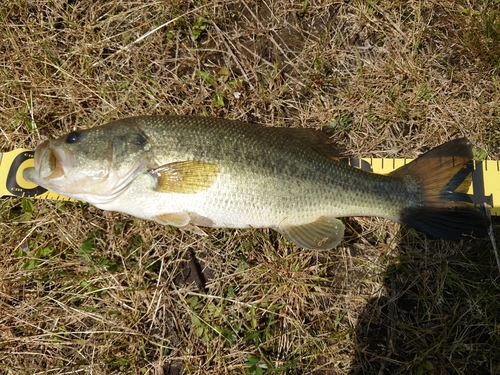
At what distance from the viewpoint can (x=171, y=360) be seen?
10.5 ft

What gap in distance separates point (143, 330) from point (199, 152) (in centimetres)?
171

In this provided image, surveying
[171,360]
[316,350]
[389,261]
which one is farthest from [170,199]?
[389,261]

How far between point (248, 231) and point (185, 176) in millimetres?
938

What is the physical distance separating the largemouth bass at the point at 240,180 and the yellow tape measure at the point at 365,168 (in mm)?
375

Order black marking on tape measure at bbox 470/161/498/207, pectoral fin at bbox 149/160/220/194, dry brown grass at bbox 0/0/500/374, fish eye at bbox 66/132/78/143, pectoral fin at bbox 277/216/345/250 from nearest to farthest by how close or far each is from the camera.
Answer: pectoral fin at bbox 149/160/220/194
fish eye at bbox 66/132/78/143
pectoral fin at bbox 277/216/345/250
dry brown grass at bbox 0/0/500/374
black marking on tape measure at bbox 470/161/498/207

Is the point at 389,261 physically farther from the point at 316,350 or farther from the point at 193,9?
the point at 193,9

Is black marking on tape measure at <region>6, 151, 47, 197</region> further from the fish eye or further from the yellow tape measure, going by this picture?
the fish eye

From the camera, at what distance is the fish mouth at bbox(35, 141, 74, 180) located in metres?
2.75

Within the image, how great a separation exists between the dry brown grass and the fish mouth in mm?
744

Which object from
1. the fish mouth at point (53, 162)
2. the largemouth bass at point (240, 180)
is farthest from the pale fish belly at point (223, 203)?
the fish mouth at point (53, 162)

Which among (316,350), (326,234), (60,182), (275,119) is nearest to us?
(60,182)

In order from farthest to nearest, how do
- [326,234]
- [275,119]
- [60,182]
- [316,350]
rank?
[275,119], [316,350], [326,234], [60,182]

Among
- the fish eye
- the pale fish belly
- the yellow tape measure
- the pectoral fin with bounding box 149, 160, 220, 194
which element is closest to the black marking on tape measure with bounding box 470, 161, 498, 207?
the yellow tape measure

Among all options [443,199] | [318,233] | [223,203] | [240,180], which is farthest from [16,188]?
[443,199]
